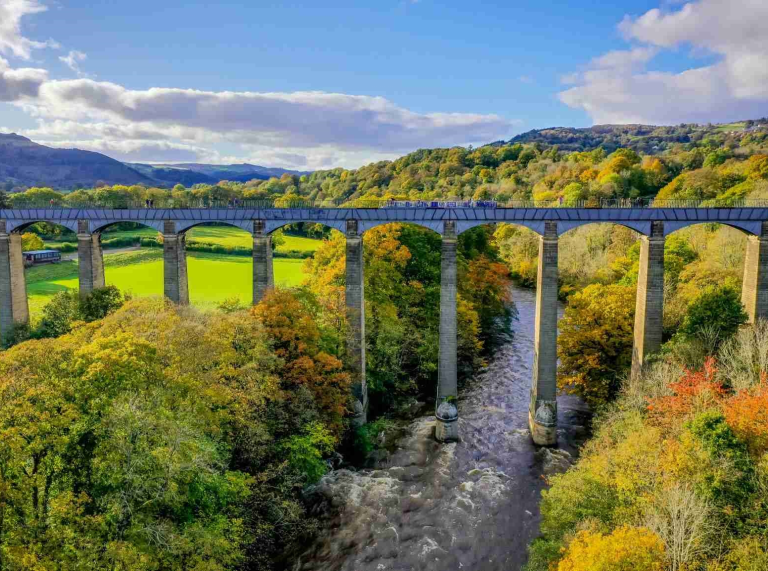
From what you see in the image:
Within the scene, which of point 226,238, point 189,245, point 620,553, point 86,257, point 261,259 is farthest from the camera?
point 226,238

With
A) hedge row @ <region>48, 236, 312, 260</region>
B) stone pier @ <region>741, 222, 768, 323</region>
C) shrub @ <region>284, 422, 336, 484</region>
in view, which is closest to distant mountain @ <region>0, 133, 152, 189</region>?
hedge row @ <region>48, 236, 312, 260</region>

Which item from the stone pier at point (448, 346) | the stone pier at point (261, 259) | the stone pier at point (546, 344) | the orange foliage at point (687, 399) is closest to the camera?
the orange foliage at point (687, 399)

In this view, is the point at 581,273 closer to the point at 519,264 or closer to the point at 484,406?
the point at 519,264

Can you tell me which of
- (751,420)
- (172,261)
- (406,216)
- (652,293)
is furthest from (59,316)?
(751,420)

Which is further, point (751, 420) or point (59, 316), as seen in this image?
point (59, 316)

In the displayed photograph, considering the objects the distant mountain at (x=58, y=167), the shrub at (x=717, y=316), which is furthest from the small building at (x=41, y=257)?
the distant mountain at (x=58, y=167)

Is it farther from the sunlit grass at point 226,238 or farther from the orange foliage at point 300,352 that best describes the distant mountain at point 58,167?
the orange foliage at point 300,352

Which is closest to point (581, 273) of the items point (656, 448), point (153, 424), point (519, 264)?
point (519, 264)

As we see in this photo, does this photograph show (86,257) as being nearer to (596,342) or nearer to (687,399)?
(596,342)
